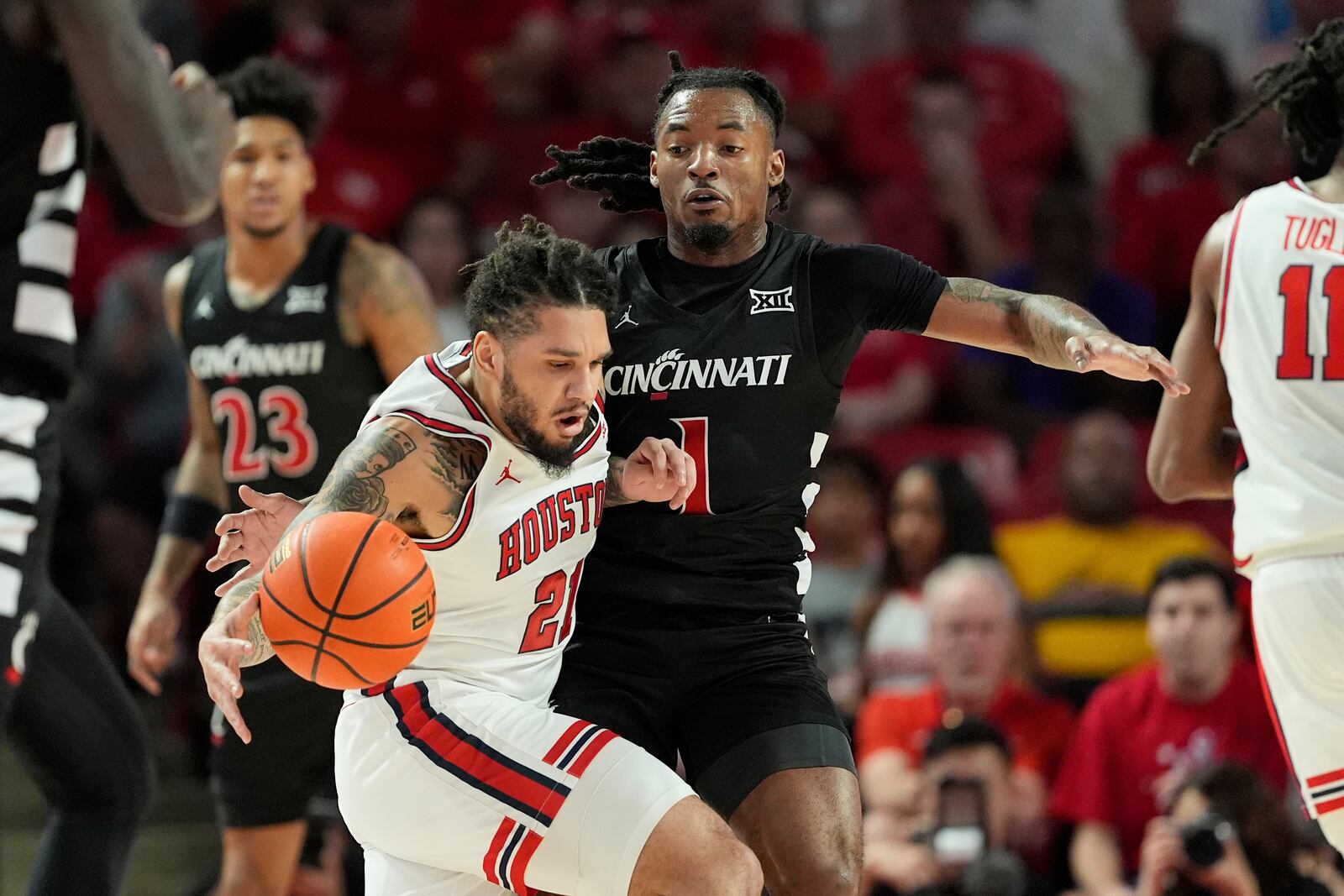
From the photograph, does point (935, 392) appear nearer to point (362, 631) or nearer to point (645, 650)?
point (645, 650)

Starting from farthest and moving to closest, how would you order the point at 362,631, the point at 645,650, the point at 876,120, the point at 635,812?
the point at 876,120
the point at 645,650
the point at 635,812
the point at 362,631

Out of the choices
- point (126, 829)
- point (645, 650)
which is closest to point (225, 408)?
point (126, 829)

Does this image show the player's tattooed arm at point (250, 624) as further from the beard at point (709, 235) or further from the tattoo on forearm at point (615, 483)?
the beard at point (709, 235)

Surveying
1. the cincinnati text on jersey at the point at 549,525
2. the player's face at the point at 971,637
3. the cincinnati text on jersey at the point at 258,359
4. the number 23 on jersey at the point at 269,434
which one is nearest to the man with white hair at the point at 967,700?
the player's face at the point at 971,637

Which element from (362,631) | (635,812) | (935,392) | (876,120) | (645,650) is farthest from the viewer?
(876,120)

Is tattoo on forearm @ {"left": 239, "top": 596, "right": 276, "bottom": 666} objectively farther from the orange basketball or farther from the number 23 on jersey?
the number 23 on jersey

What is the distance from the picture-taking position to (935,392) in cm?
865

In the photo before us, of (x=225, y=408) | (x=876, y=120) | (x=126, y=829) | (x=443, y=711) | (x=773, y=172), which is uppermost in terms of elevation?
(x=876, y=120)

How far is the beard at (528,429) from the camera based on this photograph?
3.82 metres

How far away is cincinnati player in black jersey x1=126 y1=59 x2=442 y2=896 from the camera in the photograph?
5.32 m

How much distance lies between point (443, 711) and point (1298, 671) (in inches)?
72.0

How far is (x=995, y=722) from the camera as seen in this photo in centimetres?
651

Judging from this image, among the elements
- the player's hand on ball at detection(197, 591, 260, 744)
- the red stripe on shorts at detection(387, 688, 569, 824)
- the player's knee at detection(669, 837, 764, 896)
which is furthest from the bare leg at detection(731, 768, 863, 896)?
the player's hand on ball at detection(197, 591, 260, 744)

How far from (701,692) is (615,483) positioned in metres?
0.54
